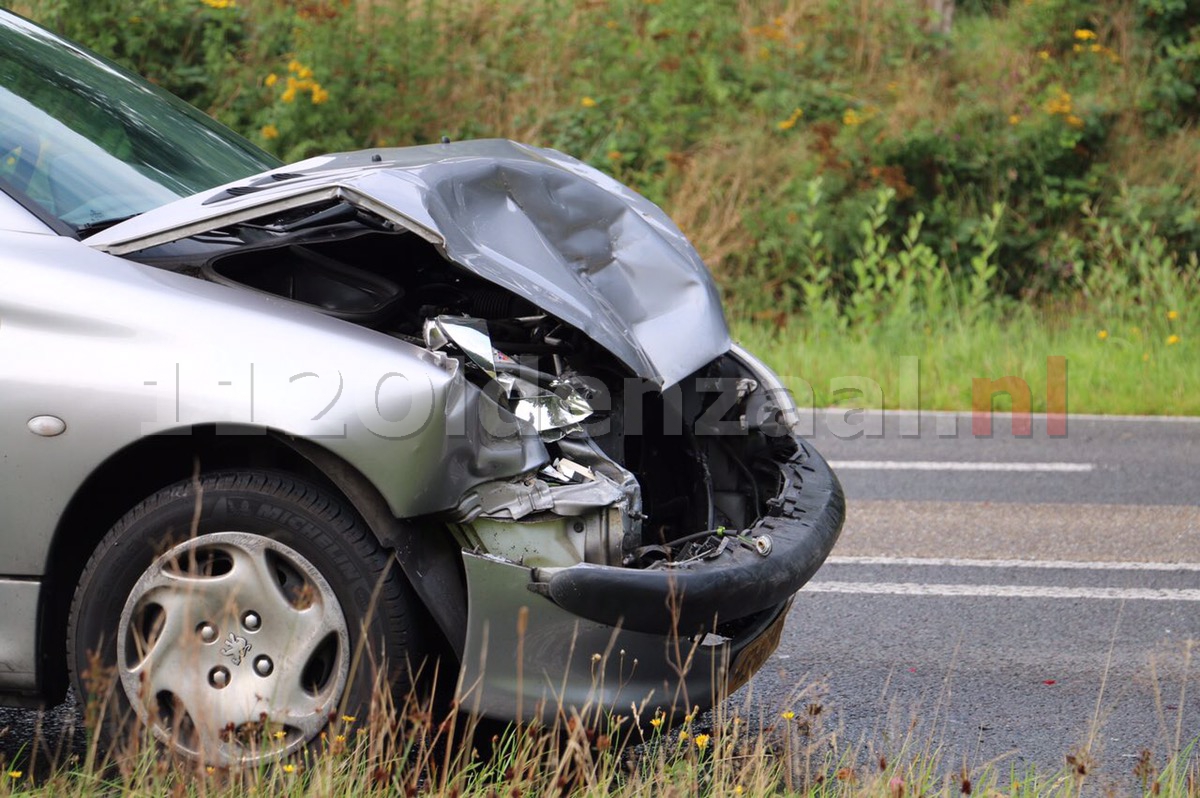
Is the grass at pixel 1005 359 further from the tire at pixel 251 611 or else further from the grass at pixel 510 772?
the tire at pixel 251 611

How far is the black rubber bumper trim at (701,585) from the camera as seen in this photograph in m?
2.78

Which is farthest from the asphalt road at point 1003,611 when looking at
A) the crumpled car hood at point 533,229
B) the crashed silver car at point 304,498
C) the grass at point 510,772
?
the crumpled car hood at point 533,229

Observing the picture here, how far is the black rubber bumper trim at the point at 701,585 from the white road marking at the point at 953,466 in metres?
3.69

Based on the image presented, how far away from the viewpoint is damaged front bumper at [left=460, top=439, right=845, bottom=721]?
2791 mm

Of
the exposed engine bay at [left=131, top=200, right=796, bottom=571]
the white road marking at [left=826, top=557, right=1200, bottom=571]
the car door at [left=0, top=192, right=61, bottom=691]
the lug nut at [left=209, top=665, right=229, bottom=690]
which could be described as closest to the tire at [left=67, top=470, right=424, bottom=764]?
the lug nut at [left=209, top=665, right=229, bottom=690]

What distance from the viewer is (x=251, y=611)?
284 cm

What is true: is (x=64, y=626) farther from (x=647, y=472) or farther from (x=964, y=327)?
(x=964, y=327)

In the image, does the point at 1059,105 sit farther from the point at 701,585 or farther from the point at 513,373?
the point at 701,585

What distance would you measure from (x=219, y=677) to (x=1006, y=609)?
292cm

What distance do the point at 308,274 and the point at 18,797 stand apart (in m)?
1.26

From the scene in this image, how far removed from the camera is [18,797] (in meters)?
2.76

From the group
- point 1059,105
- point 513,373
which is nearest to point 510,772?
point 513,373

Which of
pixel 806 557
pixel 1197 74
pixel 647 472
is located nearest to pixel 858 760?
pixel 806 557

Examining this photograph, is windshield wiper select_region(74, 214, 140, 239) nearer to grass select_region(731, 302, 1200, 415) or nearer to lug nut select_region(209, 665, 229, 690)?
lug nut select_region(209, 665, 229, 690)
